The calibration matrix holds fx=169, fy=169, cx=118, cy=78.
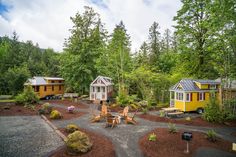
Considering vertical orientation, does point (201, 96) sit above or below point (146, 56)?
below

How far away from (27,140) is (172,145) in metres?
7.58

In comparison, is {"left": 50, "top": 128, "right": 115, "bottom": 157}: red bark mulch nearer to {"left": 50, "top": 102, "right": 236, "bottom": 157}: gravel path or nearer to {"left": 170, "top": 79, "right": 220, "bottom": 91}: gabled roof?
{"left": 50, "top": 102, "right": 236, "bottom": 157}: gravel path

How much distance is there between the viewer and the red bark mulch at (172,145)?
24.8 ft

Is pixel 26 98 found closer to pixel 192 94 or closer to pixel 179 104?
pixel 179 104

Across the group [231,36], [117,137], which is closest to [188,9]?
[231,36]

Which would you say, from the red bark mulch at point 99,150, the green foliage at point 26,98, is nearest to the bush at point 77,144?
the red bark mulch at point 99,150

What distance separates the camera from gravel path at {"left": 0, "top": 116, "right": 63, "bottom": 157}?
24.4 feet

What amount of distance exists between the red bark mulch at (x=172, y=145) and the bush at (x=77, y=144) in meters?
2.62

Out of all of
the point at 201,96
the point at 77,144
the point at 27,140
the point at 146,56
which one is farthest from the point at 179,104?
the point at 146,56

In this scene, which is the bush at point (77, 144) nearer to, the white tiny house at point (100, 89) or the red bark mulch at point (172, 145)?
the red bark mulch at point (172, 145)

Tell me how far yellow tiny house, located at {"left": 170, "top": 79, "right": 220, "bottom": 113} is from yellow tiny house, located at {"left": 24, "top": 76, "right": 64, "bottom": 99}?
21.7m

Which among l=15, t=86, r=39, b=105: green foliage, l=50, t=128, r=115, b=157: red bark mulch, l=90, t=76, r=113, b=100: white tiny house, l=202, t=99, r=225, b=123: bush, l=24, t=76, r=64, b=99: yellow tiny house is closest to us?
l=50, t=128, r=115, b=157: red bark mulch

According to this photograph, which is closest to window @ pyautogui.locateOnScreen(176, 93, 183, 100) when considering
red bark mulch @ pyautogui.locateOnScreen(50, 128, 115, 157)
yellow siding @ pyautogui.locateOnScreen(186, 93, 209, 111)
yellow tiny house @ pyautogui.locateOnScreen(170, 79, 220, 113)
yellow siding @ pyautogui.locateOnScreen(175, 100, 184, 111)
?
yellow tiny house @ pyautogui.locateOnScreen(170, 79, 220, 113)

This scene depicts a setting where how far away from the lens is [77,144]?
719 centimetres
